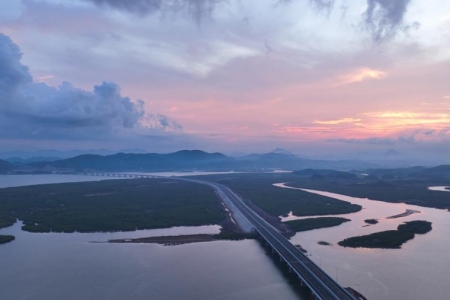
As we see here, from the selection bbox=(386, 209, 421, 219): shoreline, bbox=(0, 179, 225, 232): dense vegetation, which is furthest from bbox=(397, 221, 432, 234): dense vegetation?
bbox=(0, 179, 225, 232): dense vegetation

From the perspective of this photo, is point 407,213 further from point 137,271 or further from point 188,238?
point 137,271

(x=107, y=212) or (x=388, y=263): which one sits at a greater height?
(x=107, y=212)

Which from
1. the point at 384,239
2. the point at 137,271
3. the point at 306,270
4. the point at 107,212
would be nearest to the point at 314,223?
the point at 384,239

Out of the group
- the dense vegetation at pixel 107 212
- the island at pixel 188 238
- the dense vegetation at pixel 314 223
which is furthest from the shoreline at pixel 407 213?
the island at pixel 188 238

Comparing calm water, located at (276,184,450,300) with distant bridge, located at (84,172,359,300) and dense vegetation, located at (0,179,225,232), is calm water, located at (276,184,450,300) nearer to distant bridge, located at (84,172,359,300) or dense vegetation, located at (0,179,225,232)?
distant bridge, located at (84,172,359,300)

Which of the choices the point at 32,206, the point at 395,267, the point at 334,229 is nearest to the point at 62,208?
the point at 32,206

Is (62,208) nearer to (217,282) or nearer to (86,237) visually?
(86,237)

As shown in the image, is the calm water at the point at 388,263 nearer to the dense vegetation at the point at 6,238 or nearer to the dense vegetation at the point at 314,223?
the dense vegetation at the point at 314,223
